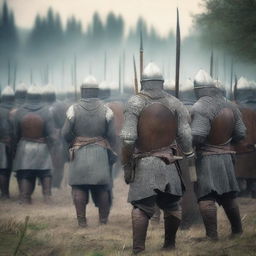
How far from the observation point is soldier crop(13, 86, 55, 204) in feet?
30.7

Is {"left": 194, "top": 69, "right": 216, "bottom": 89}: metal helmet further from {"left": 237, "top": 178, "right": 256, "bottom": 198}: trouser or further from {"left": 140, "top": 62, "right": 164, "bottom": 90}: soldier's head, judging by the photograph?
{"left": 237, "top": 178, "right": 256, "bottom": 198}: trouser

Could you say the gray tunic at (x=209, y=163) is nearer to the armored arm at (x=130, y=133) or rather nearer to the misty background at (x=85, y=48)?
the armored arm at (x=130, y=133)

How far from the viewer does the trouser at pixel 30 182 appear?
9.38m

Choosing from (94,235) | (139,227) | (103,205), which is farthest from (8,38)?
(139,227)

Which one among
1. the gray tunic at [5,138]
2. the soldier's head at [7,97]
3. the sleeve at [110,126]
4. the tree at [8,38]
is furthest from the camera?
the tree at [8,38]

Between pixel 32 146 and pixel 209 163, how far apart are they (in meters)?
4.05

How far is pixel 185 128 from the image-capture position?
5738 mm

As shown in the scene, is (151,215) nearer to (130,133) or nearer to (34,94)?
(130,133)

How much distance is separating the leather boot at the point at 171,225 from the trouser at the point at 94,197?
1979 mm

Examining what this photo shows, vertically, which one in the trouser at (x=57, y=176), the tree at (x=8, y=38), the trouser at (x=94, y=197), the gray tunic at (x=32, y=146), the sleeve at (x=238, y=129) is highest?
the tree at (x=8, y=38)

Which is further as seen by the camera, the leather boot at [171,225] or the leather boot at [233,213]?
the leather boot at [233,213]

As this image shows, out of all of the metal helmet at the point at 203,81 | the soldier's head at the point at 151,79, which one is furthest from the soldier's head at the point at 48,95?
the soldier's head at the point at 151,79

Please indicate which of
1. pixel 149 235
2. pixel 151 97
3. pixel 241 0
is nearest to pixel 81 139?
pixel 149 235

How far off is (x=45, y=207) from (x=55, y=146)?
1.95 m
